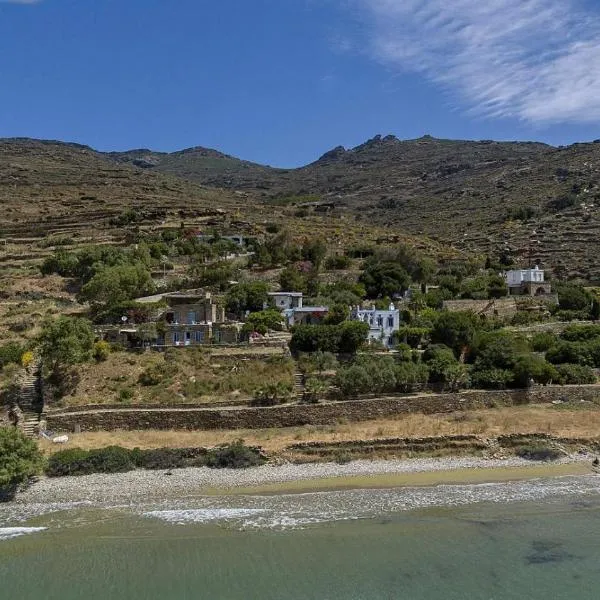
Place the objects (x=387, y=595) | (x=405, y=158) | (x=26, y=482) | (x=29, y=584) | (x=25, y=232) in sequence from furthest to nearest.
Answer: (x=405, y=158), (x=25, y=232), (x=26, y=482), (x=29, y=584), (x=387, y=595)

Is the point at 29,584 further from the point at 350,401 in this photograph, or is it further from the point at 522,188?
the point at 522,188

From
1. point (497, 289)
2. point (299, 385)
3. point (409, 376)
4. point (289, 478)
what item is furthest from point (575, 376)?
point (497, 289)

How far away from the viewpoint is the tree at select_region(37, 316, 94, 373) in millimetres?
31828

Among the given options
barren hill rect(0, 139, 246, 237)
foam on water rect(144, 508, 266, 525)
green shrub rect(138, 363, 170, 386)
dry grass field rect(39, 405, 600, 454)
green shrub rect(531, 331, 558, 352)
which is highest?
barren hill rect(0, 139, 246, 237)

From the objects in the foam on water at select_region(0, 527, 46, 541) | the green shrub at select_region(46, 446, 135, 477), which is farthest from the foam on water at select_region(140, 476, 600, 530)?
the green shrub at select_region(46, 446, 135, 477)

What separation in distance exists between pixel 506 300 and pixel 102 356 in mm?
30200

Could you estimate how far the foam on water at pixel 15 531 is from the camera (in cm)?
2072

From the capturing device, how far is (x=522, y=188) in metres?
112

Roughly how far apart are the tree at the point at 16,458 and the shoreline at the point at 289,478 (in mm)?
906

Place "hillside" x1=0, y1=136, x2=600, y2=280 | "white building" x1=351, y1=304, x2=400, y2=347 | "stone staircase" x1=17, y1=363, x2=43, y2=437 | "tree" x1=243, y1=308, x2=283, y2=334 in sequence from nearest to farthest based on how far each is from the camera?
"stone staircase" x1=17, y1=363, x2=43, y2=437 → "tree" x1=243, y1=308, x2=283, y2=334 → "white building" x1=351, y1=304, x2=400, y2=347 → "hillside" x1=0, y1=136, x2=600, y2=280

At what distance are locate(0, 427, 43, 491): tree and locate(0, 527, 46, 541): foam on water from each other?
2087 mm

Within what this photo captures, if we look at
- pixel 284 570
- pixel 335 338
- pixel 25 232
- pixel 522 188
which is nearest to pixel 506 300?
pixel 335 338

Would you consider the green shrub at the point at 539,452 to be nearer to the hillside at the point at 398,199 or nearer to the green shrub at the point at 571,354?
the green shrub at the point at 571,354

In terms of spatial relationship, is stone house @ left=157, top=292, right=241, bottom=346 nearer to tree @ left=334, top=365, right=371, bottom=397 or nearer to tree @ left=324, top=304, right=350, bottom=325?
tree @ left=324, top=304, right=350, bottom=325
